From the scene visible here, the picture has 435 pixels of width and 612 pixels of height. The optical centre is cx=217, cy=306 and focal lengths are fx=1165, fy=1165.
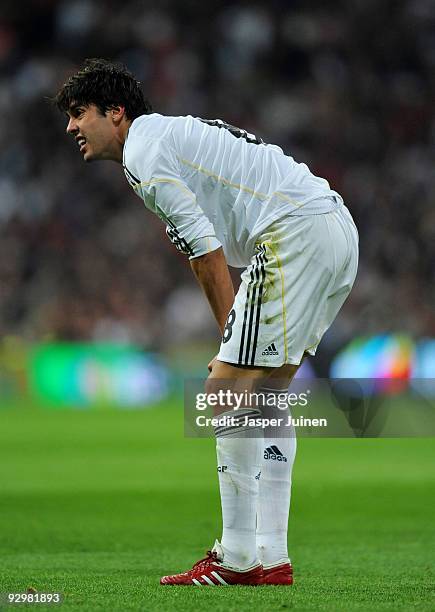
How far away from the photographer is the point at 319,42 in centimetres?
1959

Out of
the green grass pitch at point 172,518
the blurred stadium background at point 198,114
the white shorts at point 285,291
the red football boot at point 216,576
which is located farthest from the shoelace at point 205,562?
the blurred stadium background at point 198,114

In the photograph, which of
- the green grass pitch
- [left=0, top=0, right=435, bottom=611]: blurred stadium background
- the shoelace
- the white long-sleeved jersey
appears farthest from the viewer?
[left=0, top=0, right=435, bottom=611]: blurred stadium background

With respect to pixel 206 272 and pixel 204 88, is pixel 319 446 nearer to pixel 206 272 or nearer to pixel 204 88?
pixel 206 272

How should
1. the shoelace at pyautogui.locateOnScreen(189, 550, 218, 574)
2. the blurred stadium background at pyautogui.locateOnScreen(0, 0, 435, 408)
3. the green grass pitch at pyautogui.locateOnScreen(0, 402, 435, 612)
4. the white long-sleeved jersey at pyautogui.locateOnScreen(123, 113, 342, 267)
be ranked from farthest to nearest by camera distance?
the blurred stadium background at pyautogui.locateOnScreen(0, 0, 435, 408), the shoelace at pyautogui.locateOnScreen(189, 550, 218, 574), the white long-sleeved jersey at pyautogui.locateOnScreen(123, 113, 342, 267), the green grass pitch at pyautogui.locateOnScreen(0, 402, 435, 612)

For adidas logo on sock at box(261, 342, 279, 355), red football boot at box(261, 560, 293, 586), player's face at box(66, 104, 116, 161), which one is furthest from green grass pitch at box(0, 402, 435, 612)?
player's face at box(66, 104, 116, 161)

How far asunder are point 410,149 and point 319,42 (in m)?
2.64

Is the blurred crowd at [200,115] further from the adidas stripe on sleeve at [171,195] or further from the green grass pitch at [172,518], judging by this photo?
the adidas stripe on sleeve at [171,195]

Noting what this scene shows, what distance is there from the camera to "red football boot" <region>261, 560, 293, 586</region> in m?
4.09

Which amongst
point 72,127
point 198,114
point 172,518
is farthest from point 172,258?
point 72,127

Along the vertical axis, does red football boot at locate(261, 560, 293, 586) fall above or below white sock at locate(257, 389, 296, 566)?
below

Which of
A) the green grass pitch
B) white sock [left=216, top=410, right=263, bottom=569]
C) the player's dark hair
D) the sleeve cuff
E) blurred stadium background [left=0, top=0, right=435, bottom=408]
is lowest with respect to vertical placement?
the green grass pitch

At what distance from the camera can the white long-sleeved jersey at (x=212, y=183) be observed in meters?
3.94

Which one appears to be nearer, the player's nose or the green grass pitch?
the green grass pitch

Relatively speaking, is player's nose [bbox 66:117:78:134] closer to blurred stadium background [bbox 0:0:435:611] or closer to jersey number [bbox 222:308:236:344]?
jersey number [bbox 222:308:236:344]
